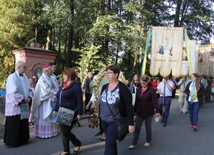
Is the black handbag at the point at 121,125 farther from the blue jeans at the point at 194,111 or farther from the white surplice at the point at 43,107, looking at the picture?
A: the blue jeans at the point at 194,111

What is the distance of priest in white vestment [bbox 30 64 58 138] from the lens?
21.9 ft

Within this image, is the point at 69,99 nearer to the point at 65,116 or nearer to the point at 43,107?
the point at 65,116

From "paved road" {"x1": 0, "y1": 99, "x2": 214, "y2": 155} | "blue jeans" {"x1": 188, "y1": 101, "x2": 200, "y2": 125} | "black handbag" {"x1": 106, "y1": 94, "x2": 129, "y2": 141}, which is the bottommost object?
"paved road" {"x1": 0, "y1": 99, "x2": 214, "y2": 155}

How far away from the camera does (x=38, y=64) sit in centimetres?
1073

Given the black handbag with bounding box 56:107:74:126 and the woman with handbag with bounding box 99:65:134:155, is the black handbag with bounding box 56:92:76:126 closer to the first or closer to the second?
the black handbag with bounding box 56:107:74:126

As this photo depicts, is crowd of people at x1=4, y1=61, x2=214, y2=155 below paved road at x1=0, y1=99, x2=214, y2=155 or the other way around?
the other way around

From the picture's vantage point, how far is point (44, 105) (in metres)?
6.79

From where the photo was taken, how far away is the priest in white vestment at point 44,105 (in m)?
6.69

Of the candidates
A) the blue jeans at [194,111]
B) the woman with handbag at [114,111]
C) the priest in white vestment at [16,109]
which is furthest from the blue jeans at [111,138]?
the blue jeans at [194,111]

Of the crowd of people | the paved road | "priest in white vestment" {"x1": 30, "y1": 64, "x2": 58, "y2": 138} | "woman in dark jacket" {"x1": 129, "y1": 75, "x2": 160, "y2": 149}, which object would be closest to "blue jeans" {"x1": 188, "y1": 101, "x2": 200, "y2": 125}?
the crowd of people

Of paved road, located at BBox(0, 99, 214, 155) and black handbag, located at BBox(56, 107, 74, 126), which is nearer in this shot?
black handbag, located at BBox(56, 107, 74, 126)

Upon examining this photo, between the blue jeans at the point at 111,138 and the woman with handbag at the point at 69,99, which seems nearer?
the blue jeans at the point at 111,138

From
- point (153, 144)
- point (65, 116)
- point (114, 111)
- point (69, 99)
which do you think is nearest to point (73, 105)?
point (69, 99)

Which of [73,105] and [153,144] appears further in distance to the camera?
[153,144]
